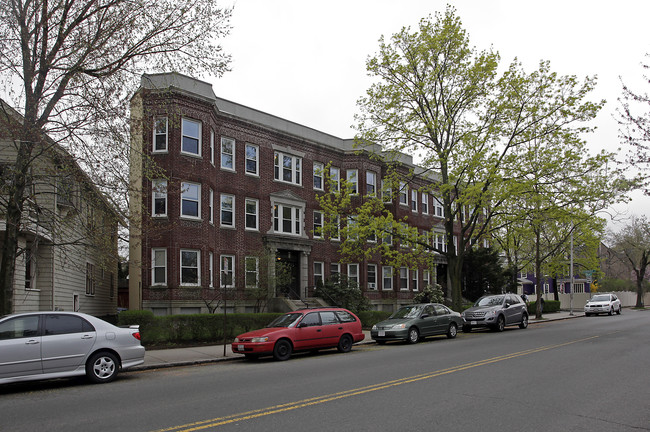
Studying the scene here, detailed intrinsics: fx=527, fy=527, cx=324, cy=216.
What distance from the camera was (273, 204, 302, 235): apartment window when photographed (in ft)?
94.3

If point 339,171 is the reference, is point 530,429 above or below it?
below

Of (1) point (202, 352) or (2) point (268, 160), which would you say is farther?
(2) point (268, 160)

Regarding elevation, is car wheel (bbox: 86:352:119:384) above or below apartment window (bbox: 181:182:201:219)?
below

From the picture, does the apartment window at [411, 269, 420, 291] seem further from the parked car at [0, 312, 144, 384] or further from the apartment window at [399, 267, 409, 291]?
the parked car at [0, 312, 144, 384]

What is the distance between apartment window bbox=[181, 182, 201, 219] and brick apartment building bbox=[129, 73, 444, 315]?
5 cm

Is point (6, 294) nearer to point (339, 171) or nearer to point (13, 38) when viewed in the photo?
point (13, 38)

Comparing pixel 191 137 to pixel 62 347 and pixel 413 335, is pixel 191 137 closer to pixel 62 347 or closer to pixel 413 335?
pixel 413 335

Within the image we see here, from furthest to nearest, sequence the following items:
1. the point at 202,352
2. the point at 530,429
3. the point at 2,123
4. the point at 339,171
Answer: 1. the point at 339,171
2. the point at 202,352
3. the point at 2,123
4. the point at 530,429

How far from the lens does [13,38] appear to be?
12.7 metres

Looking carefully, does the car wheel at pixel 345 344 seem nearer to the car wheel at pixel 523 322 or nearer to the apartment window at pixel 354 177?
the car wheel at pixel 523 322

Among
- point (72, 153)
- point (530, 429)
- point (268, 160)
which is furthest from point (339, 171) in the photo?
point (530, 429)

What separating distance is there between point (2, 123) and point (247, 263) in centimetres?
1383

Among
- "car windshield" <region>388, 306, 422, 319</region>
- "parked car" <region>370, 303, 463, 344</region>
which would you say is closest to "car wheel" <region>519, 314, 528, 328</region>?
"parked car" <region>370, 303, 463, 344</region>

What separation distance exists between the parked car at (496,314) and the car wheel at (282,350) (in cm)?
1162
